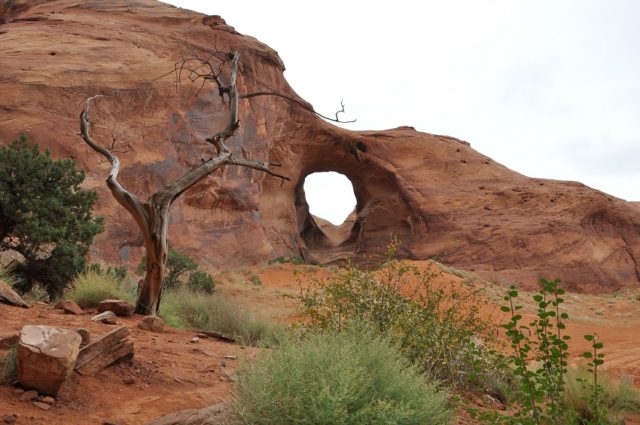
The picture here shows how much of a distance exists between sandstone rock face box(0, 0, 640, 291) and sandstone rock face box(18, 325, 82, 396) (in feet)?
44.4

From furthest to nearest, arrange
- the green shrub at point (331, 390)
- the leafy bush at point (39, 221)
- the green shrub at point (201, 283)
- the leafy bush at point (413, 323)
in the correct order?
the green shrub at point (201, 283) → the leafy bush at point (39, 221) → the leafy bush at point (413, 323) → the green shrub at point (331, 390)

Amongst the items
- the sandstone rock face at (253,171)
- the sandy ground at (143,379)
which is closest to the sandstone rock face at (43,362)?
the sandy ground at (143,379)

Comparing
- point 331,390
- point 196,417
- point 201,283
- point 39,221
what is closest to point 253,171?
point 201,283

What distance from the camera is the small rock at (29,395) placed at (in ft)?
11.3

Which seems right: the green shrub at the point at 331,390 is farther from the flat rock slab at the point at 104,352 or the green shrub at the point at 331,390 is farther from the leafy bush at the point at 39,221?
the leafy bush at the point at 39,221

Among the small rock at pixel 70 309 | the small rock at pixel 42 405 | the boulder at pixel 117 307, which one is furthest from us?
the boulder at pixel 117 307

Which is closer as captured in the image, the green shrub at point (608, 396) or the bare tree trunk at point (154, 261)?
the green shrub at point (608, 396)

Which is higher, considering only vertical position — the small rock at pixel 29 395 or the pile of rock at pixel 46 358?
the pile of rock at pixel 46 358

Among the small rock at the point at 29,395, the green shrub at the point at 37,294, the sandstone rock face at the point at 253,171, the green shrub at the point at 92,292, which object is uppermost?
the sandstone rock face at the point at 253,171

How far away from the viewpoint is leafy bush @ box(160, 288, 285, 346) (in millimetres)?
7656

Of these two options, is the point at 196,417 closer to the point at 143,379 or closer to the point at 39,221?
the point at 143,379

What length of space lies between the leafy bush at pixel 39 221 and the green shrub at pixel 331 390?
8640 millimetres

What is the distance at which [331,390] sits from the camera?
2.79 metres

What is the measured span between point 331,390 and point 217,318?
5873 mm
